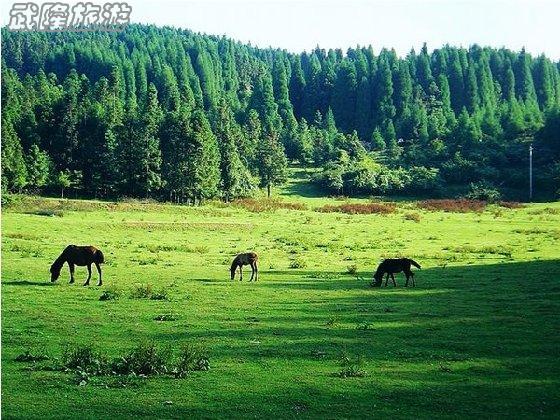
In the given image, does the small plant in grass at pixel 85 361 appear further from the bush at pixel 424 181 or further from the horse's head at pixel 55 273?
the bush at pixel 424 181

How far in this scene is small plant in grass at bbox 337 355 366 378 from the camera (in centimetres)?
1534

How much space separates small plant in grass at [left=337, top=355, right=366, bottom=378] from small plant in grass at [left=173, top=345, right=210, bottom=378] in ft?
10.9

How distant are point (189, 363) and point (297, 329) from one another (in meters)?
5.76

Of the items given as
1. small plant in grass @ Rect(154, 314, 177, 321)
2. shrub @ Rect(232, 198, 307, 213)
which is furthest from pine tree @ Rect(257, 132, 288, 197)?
small plant in grass @ Rect(154, 314, 177, 321)

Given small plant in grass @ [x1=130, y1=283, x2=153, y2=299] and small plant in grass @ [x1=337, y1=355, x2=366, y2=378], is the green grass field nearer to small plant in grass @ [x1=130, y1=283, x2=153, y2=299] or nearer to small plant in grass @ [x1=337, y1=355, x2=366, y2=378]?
small plant in grass @ [x1=337, y1=355, x2=366, y2=378]

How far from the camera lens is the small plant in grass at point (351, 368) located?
15.3 metres

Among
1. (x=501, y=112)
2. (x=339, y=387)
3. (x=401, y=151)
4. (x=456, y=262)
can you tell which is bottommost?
(x=339, y=387)

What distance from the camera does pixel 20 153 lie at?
79.8 m

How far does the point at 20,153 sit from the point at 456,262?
59338mm

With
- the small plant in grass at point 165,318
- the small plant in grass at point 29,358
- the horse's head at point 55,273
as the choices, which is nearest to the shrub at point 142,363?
the small plant in grass at point 29,358

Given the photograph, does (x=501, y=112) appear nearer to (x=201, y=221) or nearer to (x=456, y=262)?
(x=201, y=221)

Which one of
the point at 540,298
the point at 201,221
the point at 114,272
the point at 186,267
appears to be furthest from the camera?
the point at 201,221

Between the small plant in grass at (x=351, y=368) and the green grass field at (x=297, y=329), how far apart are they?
0.20 feet

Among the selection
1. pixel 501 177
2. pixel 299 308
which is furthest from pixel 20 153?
pixel 501 177
